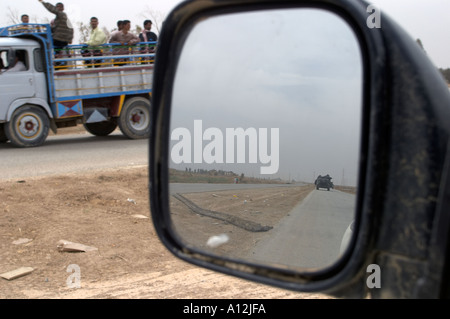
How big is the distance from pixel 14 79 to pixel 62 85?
41.2 inches

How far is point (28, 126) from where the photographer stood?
36.7ft

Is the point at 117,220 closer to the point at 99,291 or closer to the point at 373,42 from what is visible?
the point at 99,291

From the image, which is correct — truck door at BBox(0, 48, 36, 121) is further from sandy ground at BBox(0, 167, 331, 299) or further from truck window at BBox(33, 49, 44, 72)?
sandy ground at BBox(0, 167, 331, 299)

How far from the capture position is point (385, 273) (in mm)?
894

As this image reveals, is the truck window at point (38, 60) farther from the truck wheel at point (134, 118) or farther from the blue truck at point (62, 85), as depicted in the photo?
the truck wheel at point (134, 118)

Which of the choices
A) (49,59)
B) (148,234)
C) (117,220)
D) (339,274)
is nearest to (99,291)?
(148,234)

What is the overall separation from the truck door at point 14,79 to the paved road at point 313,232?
10631mm

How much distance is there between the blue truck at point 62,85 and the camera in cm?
1078

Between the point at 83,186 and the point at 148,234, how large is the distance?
189 centimetres

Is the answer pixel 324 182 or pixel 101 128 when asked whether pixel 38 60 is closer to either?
pixel 101 128

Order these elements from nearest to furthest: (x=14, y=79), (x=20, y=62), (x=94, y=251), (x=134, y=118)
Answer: (x=94, y=251) → (x=14, y=79) → (x=20, y=62) → (x=134, y=118)
